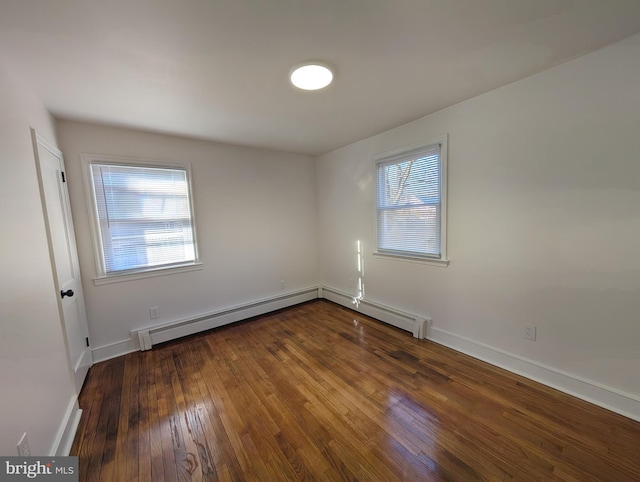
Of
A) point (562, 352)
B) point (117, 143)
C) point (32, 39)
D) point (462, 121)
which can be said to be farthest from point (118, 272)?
point (562, 352)

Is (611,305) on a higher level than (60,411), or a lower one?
higher

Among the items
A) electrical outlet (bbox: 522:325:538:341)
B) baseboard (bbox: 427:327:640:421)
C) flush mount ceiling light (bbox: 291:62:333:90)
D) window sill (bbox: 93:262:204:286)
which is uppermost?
flush mount ceiling light (bbox: 291:62:333:90)

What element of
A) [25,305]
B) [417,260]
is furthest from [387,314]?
[25,305]

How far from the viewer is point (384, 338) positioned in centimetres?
288

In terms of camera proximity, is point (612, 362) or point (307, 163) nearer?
point (612, 362)

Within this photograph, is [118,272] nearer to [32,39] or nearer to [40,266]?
[40,266]

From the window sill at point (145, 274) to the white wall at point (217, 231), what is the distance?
5 centimetres

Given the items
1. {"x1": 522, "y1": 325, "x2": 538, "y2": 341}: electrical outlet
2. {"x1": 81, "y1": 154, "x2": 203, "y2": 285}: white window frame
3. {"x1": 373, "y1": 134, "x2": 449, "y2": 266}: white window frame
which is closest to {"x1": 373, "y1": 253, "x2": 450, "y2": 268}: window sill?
{"x1": 373, "y1": 134, "x2": 449, "y2": 266}: white window frame

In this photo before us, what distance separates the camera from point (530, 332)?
2.08 meters

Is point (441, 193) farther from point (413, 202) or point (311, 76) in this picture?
point (311, 76)

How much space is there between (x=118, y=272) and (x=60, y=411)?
144cm

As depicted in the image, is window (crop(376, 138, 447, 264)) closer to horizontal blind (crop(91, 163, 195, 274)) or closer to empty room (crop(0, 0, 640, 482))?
empty room (crop(0, 0, 640, 482))

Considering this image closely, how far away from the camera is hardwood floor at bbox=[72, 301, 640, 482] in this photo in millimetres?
1404

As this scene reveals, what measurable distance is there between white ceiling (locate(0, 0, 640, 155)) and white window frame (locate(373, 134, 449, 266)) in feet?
1.38
